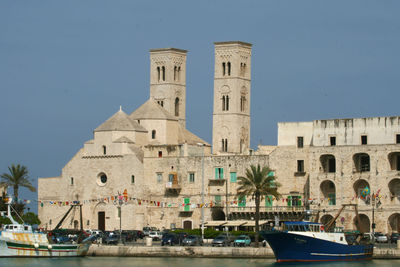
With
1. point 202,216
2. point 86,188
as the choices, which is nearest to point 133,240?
point 202,216

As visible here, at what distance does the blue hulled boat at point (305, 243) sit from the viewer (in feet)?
255

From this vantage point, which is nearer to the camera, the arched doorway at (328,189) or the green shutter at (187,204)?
the arched doorway at (328,189)

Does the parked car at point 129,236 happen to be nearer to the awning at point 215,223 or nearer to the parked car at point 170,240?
the parked car at point 170,240

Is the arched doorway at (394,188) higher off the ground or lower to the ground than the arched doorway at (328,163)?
lower

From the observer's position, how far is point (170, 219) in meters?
104

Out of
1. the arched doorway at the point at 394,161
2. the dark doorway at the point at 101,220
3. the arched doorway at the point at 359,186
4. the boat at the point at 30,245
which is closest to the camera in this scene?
the boat at the point at 30,245

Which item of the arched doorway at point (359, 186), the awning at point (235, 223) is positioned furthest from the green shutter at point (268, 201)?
the arched doorway at point (359, 186)

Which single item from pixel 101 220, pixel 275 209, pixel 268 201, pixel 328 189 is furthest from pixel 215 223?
pixel 101 220

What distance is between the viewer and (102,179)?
350ft

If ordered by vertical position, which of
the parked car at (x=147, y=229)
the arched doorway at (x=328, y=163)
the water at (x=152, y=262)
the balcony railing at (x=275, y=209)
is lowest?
the water at (x=152, y=262)

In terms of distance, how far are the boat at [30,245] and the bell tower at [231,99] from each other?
29.5 metres

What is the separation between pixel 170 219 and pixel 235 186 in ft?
23.8

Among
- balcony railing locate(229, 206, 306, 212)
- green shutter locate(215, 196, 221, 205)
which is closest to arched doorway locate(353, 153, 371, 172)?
balcony railing locate(229, 206, 306, 212)

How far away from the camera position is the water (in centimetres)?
Result: 7706
